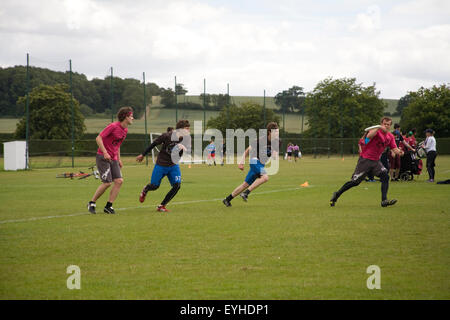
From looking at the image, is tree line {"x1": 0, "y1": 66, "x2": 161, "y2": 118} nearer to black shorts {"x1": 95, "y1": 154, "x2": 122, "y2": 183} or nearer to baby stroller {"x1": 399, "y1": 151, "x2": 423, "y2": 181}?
baby stroller {"x1": 399, "y1": 151, "x2": 423, "y2": 181}

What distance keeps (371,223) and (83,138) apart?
114 ft

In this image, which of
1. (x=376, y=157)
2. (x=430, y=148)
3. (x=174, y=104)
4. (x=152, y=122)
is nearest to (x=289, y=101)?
(x=174, y=104)

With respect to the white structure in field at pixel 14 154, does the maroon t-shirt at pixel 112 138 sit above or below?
above

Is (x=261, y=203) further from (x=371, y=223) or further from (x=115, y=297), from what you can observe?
(x=115, y=297)

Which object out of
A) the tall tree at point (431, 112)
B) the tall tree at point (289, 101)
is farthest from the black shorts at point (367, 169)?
the tall tree at point (431, 112)

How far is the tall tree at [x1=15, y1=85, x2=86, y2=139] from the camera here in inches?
1604

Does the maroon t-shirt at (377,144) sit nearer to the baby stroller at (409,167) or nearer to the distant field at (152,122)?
the baby stroller at (409,167)

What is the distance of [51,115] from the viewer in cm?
4959

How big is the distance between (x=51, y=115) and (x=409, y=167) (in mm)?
35397

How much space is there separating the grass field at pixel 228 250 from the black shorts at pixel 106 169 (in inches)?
32.3

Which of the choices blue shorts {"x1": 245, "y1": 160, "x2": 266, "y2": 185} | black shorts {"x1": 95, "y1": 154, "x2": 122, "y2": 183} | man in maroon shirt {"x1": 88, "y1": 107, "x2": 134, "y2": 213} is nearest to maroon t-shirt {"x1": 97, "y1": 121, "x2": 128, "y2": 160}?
man in maroon shirt {"x1": 88, "y1": 107, "x2": 134, "y2": 213}

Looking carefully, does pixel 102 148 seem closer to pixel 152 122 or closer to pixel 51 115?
pixel 152 122

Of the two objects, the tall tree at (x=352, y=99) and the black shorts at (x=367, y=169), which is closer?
the black shorts at (x=367, y=169)

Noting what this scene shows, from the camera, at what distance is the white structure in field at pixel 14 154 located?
32.7 metres
